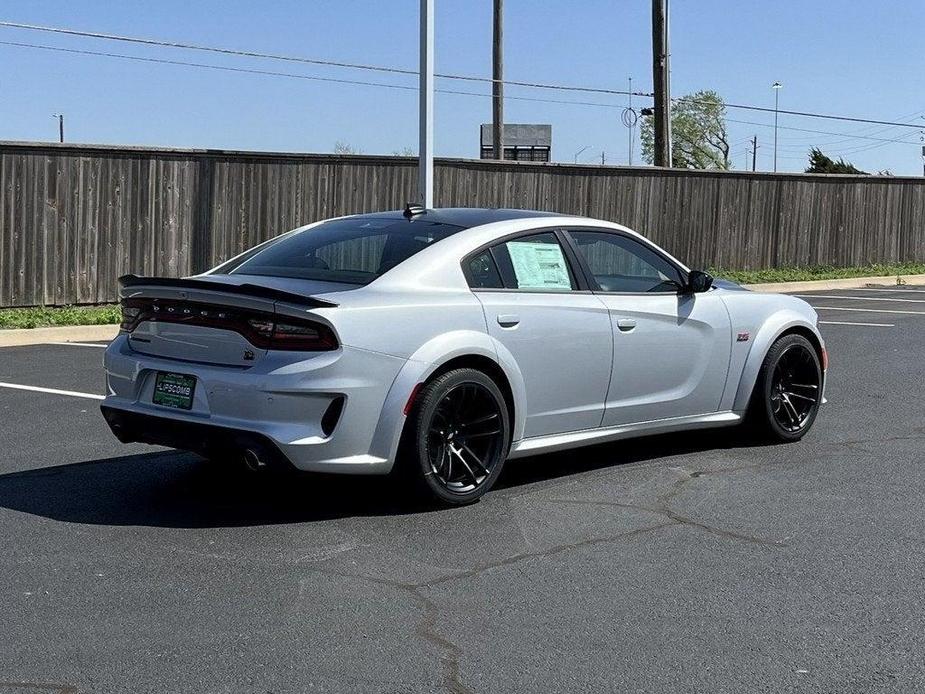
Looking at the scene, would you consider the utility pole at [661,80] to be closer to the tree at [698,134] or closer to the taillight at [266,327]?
the taillight at [266,327]

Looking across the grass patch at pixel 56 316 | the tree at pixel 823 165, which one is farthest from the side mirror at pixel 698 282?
the tree at pixel 823 165

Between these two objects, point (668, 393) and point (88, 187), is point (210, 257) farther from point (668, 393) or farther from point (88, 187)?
point (668, 393)

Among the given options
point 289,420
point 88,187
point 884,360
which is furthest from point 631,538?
point 88,187

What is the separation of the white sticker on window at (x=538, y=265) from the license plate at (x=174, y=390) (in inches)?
72.8

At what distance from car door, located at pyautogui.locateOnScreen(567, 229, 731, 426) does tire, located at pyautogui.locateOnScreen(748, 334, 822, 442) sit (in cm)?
39

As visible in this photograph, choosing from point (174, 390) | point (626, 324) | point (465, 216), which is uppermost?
point (465, 216)

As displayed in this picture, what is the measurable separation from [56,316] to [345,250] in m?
9.43

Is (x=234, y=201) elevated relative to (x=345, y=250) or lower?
elevated

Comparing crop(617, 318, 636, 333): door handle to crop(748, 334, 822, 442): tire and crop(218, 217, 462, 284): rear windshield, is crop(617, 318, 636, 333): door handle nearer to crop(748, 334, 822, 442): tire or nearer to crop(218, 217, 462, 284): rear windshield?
crop(218, 217, 462, 284): rear windshield

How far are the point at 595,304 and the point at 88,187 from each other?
10.6m

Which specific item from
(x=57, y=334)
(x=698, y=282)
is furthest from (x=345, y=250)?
(x=57, y=334)

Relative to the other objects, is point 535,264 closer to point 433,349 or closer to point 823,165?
point 433,349

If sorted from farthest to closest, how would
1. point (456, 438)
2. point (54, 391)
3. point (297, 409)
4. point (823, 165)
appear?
point (823, 165), point (54, 391), point (456, 438), point (297, 409)

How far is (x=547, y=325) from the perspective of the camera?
6918 mm
